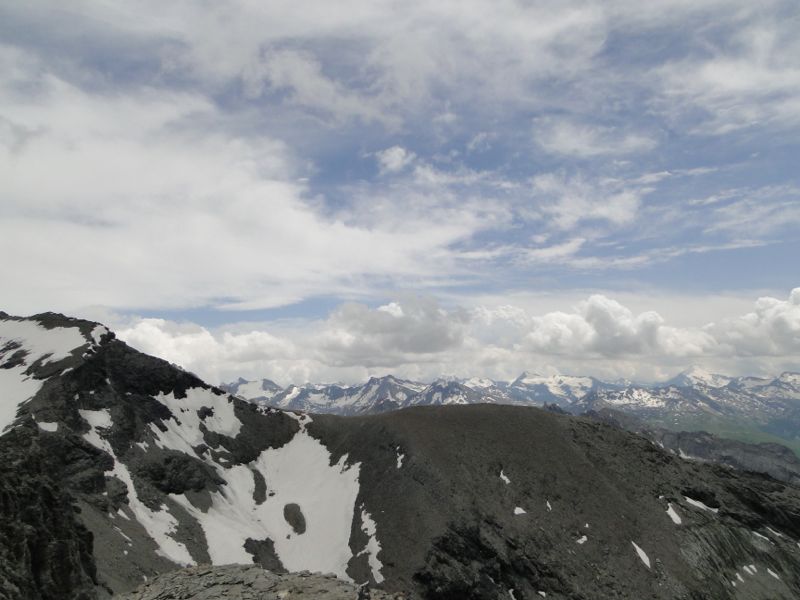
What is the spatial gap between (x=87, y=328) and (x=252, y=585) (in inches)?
4354

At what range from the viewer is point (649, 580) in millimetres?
75750

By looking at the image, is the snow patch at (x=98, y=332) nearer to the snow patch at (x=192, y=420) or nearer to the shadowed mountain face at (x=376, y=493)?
the shadowed mountain face at (x=376, y=493)

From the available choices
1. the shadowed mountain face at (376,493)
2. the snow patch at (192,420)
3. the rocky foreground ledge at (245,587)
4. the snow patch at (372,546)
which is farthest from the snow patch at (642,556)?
the snow patch at (192,420)

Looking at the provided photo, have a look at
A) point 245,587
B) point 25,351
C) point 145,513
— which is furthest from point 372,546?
point 25,351

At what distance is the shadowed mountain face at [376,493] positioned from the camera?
7281cm

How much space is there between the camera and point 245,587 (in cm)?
2273

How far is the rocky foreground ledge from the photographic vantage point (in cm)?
2100

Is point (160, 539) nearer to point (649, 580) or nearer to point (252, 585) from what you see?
point (252, 585)

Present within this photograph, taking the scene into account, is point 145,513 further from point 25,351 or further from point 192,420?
point 25,351

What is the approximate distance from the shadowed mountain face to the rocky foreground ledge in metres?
27.1

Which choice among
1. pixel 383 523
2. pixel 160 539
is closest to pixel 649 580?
pixel 383 523

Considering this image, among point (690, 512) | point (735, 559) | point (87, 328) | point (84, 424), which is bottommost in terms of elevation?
point (735, 559)

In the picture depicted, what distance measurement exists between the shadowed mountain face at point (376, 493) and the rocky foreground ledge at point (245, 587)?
27.1 m

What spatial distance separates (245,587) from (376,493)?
244 ft
